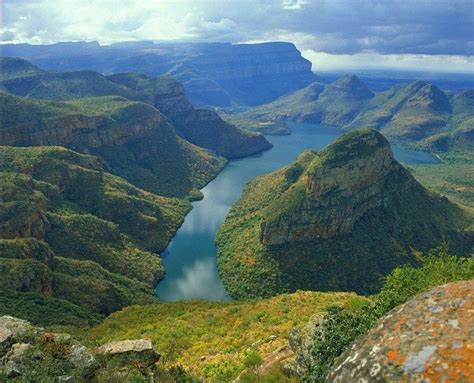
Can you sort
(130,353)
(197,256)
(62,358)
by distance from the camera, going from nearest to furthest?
1. (62,358)
2. (130,353)
3. (197,256)

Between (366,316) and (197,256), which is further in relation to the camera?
(197,256)

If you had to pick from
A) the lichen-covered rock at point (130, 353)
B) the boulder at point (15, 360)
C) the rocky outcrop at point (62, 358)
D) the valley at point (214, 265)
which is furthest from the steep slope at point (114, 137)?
the boulder at point (15, 360)

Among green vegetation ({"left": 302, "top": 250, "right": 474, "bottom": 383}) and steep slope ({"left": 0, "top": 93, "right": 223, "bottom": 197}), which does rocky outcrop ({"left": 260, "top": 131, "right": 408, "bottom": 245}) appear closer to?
steep slope ({"left": 0, "top": 93, "right": 223, "bottom": 197})

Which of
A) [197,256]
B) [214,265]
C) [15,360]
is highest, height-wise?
[15,360]

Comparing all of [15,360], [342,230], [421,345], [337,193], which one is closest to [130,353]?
[15,360]

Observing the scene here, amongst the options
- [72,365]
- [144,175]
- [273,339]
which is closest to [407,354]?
[72,365]

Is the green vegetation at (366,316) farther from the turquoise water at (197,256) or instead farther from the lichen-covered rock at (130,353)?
the turquoise water at (197,256)

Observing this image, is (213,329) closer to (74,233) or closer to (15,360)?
(15,360)

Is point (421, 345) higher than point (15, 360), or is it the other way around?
point (421, 345)
